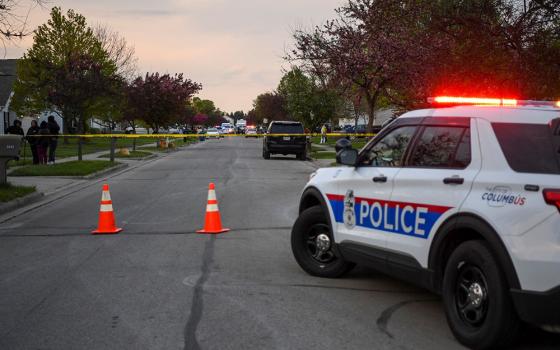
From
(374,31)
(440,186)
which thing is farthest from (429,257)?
(374,31)

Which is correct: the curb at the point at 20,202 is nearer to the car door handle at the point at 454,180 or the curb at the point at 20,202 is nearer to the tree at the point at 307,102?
the car door handle at the point at 454,180

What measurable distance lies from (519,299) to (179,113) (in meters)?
47.0

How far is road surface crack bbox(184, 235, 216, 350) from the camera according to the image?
5066mm

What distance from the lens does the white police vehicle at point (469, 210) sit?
4387mm

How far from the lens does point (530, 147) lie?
4.69 metres

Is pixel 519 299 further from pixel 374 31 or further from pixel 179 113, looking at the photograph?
pixel 179 113

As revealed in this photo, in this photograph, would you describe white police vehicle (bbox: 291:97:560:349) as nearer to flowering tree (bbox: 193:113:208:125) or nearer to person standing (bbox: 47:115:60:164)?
person standing (bbox: 47:115:60:164)

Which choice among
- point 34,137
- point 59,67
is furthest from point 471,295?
point 59,67

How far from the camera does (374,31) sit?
862 inches

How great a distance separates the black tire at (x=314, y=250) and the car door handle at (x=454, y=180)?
81.2 inches

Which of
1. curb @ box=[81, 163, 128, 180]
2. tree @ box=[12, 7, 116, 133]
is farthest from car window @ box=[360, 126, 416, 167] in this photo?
tree @ box=[12, 7, 116, 133]

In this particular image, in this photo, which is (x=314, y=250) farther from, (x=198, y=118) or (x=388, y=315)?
(x=198, y=118)

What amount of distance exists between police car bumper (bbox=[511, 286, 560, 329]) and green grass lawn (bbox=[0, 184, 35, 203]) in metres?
11.5

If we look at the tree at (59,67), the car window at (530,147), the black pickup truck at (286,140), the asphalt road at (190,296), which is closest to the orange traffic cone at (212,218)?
the asphalt road at (190,296)
